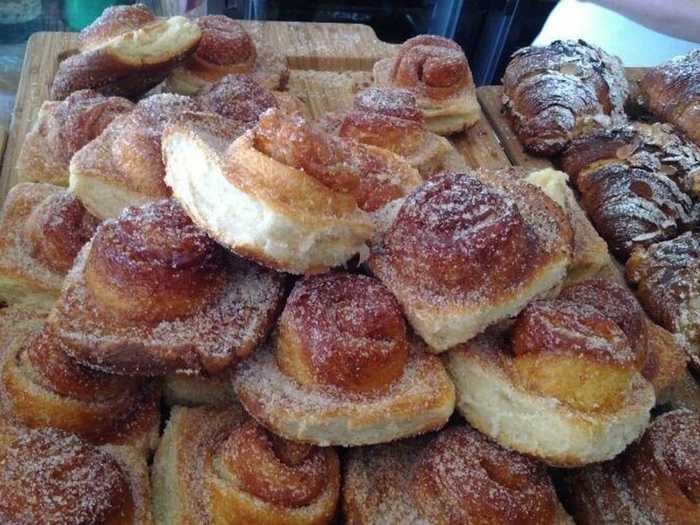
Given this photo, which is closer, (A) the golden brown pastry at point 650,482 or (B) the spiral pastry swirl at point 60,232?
(A) the golden brown pastry at point 650,482

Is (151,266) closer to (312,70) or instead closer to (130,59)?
(130,59)

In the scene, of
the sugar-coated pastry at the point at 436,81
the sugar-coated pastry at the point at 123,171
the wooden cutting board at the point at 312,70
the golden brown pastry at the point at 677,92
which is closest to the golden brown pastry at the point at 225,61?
the wooden cutting board at the point at 312,70

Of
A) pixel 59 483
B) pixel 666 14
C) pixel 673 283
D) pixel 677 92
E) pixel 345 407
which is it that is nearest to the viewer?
pixel 59 483

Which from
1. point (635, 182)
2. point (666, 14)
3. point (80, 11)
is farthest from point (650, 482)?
point (80, 11)

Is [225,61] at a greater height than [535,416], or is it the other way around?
[535,416]

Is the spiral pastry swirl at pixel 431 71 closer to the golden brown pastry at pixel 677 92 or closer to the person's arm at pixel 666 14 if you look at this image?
the golden brown pastry at pixel 677 92

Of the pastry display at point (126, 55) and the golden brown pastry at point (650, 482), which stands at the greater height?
the pastry display at point (126, 55)

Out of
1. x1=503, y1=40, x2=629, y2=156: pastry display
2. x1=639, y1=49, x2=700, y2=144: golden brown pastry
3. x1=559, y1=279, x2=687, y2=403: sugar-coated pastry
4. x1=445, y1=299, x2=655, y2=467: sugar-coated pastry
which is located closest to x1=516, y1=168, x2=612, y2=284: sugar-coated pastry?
x1=559, y1=279, x2=687, y2=403: sugar-coated pastry
